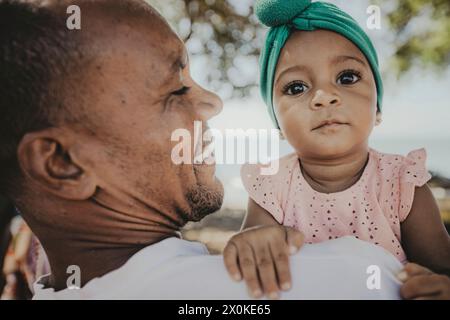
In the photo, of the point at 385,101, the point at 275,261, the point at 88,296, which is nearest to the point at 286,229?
the point at 275,261

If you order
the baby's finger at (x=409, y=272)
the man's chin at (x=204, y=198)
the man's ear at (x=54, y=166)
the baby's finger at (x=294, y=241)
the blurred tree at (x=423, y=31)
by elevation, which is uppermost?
the blurred tree at (x=423, y=31)

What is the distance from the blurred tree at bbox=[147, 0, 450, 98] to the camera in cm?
213

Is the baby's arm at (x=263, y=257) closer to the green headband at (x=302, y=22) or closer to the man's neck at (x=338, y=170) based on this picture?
the man's neck at (x=338, y=170)

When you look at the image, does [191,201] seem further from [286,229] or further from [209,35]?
[209,35]

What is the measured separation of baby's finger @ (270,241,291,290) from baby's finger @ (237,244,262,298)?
55 millimetres

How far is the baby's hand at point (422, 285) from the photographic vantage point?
46.6 inches

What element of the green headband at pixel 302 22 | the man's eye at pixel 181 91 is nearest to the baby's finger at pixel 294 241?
the man's eye at pixel 181 91

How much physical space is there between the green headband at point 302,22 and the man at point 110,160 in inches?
14.4

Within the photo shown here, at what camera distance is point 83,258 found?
4.48ft

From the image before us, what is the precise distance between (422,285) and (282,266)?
14.6 inches

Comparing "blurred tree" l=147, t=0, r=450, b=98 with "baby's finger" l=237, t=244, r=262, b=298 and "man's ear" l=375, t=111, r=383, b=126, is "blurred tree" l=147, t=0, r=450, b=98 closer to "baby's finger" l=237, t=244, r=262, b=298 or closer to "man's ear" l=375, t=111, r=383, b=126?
"man's ear" l=375, t=111, r=383, b=126

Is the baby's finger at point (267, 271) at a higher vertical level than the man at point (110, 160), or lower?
lower

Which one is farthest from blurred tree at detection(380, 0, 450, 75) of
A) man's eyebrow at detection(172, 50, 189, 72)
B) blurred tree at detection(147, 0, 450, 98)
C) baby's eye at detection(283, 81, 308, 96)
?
man's eyebrow at detection(172, 50, 189, 72)
